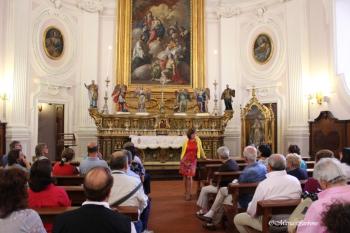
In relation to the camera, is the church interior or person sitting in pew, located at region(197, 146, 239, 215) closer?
person sitting in pew, located at region(197, 146, 239, 215)

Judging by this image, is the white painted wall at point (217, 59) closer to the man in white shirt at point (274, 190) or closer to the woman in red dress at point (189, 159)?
the woman in red dress at point (189, 159)

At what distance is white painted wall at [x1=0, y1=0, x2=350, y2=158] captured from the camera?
12391 millimetres

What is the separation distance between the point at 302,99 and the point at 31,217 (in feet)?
40.7

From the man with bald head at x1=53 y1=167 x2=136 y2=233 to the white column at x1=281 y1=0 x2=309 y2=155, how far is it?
11.9 metres

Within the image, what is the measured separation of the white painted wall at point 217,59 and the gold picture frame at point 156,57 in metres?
0.34

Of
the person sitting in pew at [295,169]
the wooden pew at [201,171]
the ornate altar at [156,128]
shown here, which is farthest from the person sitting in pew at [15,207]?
the ornate altar at [156,128]

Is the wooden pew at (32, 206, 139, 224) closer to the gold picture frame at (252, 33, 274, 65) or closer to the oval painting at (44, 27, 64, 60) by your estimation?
the oval painting at (44, 27, 64, 60)

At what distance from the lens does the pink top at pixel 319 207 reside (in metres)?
2.71

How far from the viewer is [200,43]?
16.4 m

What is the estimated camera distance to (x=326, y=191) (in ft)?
9.73

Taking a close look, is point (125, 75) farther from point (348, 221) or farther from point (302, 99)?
point (348, 221)

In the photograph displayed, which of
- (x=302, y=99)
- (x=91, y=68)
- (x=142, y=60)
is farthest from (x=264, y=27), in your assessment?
(x=91, y=68)

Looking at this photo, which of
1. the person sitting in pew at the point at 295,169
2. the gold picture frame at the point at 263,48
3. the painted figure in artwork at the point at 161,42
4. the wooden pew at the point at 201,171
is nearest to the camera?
the person sitting in pew at the point at 295,169

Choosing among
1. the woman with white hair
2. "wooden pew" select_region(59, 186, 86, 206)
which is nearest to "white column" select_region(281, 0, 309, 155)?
"wooden pew" select_region(59, 186, 86, 206)
